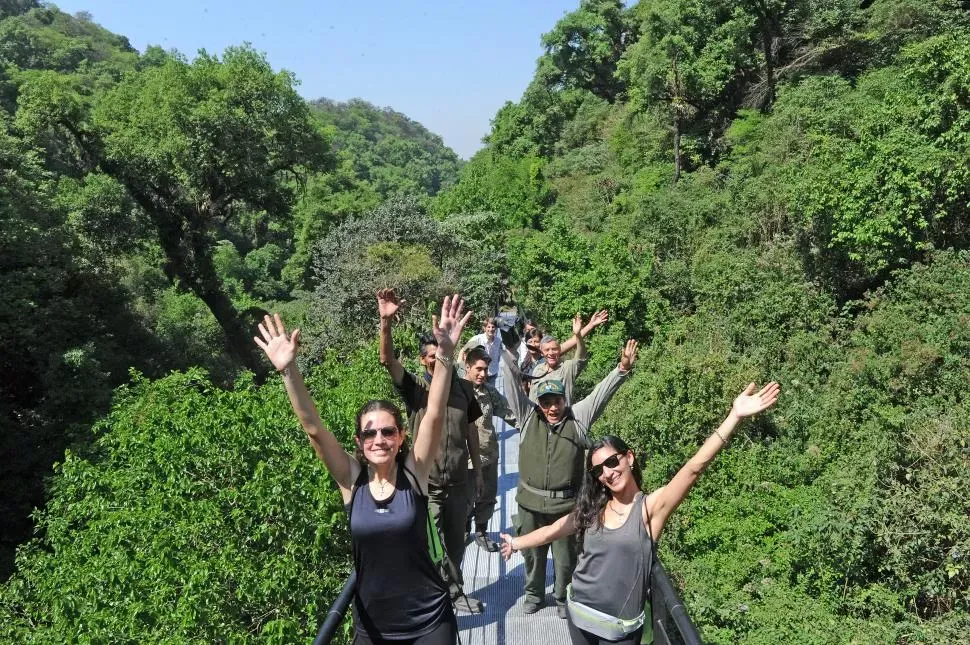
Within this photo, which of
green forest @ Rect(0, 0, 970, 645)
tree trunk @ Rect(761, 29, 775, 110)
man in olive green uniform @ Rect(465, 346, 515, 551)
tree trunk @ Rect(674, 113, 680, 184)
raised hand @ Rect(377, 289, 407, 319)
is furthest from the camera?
tree trunk @ Rect(674, 113, 680, 184)

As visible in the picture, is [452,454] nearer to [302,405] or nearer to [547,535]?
[547,535]

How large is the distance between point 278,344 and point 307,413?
0.26 m

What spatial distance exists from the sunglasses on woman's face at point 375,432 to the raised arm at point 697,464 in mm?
875

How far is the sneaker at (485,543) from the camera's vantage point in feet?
17.7

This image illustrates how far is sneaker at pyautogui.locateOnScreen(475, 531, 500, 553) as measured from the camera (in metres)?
5.39

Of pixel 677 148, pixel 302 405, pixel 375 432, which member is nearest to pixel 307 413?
pixel 302 405

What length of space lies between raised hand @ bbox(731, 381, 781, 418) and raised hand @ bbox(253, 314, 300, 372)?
145 centimetres

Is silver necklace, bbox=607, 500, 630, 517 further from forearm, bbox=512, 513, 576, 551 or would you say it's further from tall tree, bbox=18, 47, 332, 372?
tall tree, bbox=18, 47, 332, 372

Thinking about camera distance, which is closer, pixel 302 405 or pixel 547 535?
pixel 302 405

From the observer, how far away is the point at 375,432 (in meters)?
2.45

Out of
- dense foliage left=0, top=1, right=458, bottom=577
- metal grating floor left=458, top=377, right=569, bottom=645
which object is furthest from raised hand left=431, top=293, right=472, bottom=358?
dense foliage left=0, top=1, right=458, bottom=577

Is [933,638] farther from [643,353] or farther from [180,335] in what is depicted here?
[180,335]

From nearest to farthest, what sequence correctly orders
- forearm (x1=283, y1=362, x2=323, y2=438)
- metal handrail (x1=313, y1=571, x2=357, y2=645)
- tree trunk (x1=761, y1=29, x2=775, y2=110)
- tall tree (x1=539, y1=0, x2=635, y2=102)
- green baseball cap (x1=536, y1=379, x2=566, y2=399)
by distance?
metal handrail (x1=313, y1=571, x2=357, y2=645) → forearm (x1=283, y1=362, x2=323, y2=438) → green baseball cap (x1=536, y1=379, x2=566, y2=399) → tree trunk (x1=761, y1=29, x2=775, y2=110) → tall tree (x1=539, y1=0, x2=635, y2=102)

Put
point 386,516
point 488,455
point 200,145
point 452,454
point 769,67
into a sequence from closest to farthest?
point 386,516
point 452,454
point 488,455
point 200,145
point 769,67
